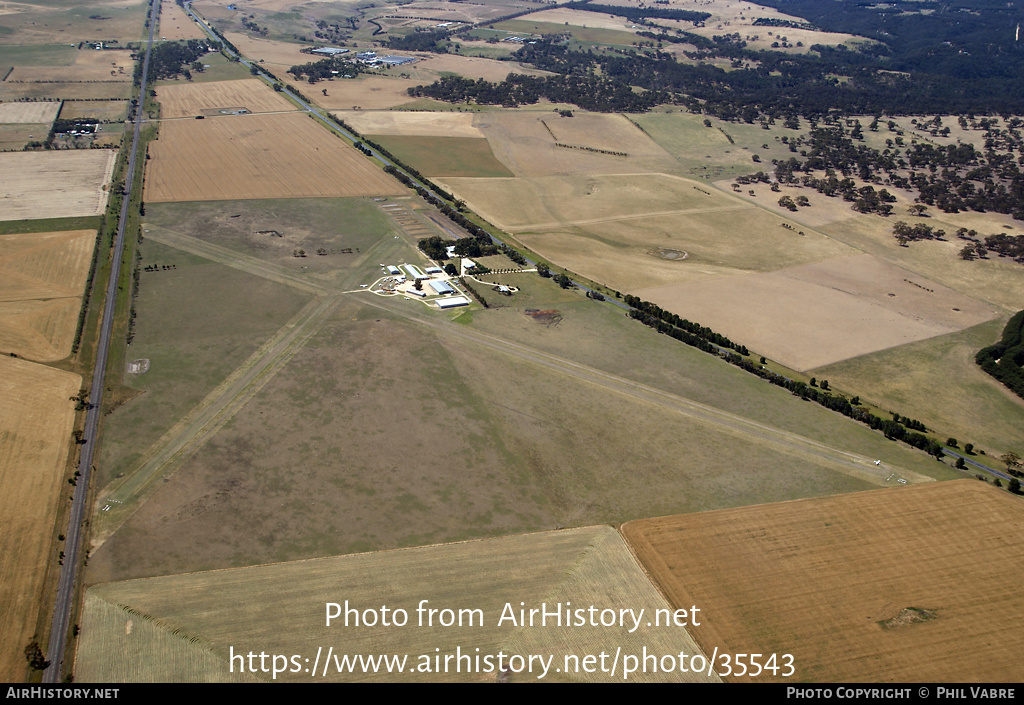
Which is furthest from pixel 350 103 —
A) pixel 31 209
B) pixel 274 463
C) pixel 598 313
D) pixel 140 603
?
pixel 140 603

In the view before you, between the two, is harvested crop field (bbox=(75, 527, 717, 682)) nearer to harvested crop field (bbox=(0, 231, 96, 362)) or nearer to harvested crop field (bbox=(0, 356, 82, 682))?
harvested crop field (bbox=(0, 356, 82, 682))

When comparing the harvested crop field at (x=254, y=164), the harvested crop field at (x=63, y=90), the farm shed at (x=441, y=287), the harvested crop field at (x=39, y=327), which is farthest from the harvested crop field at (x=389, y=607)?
the harvested crop field at (x=63, y=90)

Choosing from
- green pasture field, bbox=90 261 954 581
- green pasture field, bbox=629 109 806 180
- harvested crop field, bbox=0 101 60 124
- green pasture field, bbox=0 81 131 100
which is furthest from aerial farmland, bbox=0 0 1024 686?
green pasture field, bbox=0 81 131 100

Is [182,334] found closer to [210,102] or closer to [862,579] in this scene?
[862,579]

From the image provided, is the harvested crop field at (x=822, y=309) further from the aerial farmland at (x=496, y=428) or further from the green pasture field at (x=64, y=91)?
the green pasture field at (x=64, y=91)

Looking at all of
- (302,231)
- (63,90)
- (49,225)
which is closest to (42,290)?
(49,225)

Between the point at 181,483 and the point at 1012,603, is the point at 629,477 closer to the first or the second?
the point at 1012,603
